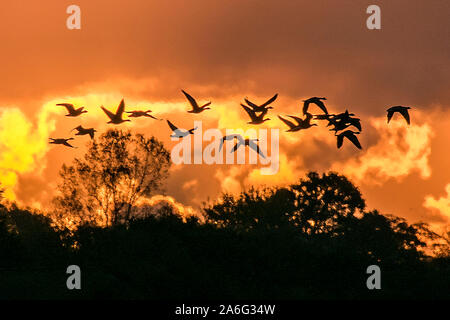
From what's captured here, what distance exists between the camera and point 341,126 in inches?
1271

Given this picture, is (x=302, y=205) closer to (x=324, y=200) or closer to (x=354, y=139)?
(x=324, y=200)

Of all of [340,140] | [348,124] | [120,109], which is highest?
[120,109]

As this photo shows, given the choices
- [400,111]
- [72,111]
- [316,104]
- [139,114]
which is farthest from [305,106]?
[72,111]

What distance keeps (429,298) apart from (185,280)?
14674 mm

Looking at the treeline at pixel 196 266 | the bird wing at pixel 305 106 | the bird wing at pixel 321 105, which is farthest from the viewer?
the treeline at pixel 196 266

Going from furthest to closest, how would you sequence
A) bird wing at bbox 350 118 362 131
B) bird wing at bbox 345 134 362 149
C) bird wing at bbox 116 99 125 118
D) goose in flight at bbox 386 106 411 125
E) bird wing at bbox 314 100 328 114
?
1. bird wing at bbox 314 100 328 114
2. bird wing at bbox 116 99 125 118
3. goose in flight at bbox 386 106 411 125
4. bird wing at bbox 350 118 362 131
5. bird wing at bbox 345 134 362 149

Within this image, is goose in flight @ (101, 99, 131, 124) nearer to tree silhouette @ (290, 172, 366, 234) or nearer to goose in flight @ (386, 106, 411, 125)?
goose in flight @ (386, 106, 411, 125)

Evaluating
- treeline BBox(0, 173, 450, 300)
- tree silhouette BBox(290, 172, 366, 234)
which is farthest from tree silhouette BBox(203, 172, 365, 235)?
treeline BBox(0, 173, 450, 300)

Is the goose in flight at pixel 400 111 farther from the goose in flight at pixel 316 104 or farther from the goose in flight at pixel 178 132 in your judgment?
the goose in flight at pixel 178 132

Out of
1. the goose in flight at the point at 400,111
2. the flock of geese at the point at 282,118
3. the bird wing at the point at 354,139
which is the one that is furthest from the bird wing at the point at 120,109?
the goose in flight at the point at 400,111

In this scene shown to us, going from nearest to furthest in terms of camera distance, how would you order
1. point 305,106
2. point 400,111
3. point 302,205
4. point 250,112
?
1. point 400,111
2. point 305,106
3. point 250,112
4. point 302,205

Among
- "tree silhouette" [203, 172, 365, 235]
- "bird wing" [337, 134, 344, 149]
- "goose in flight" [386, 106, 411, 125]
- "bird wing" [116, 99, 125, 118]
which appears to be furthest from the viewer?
"tree silhouette" [203, 172, 365, 235]

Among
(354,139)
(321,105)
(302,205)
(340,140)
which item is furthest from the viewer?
(302,205)
